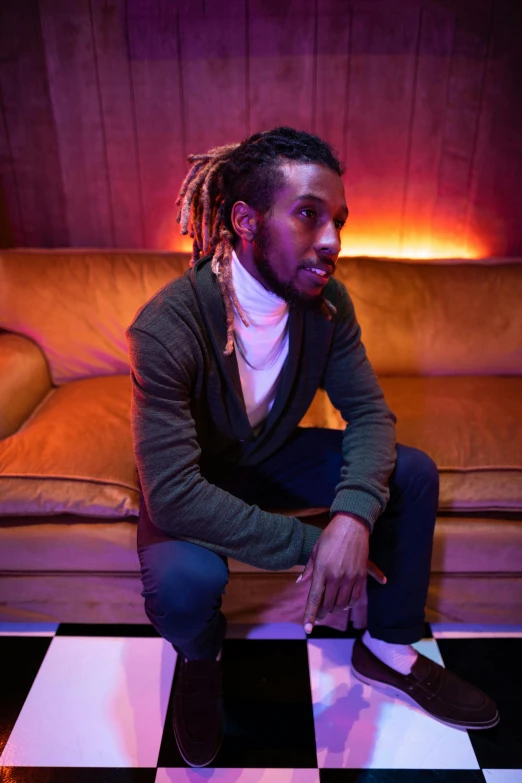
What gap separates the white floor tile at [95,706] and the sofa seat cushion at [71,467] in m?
0.37

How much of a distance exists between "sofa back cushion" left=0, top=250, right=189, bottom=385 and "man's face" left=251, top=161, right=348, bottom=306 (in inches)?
28.4

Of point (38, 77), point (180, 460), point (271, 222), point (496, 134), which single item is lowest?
point (180, 460)

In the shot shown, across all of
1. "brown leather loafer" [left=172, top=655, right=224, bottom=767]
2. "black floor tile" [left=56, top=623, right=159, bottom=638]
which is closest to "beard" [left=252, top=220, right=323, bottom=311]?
"brown leather loafer" [left=172, top=655, right=224, bottom=767]

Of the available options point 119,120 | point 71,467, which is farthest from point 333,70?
point 71,467

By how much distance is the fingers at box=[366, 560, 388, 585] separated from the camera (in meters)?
1.16

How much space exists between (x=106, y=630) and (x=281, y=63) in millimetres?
1780

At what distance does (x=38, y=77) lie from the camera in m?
1.86

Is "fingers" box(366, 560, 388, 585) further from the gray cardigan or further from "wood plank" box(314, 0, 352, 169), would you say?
"wood plank" box(314, 0, 352, 169)

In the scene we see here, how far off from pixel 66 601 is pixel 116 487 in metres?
0.36

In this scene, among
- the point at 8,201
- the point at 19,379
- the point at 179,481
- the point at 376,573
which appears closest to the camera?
the point at 179,481

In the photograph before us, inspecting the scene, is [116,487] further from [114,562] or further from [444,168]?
[444,168]

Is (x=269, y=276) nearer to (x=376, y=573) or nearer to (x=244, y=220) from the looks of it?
(x=244, y=220)

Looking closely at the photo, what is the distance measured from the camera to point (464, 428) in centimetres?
148

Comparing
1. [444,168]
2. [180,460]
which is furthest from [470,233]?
[180,460]
